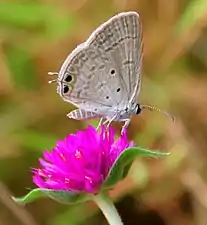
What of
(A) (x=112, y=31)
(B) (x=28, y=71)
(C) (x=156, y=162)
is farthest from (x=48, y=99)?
(A) (x=112, y=31)

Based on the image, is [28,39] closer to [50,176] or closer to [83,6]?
[83,6]

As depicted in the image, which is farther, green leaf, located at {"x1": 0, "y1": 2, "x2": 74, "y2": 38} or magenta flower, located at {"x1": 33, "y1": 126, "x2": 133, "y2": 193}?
green leaf, located at {"x1": 0, "y1": 2, "x2": 74, "y2": 38}

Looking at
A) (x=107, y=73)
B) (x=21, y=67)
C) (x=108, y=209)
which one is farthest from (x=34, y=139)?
(x=108, y=209)

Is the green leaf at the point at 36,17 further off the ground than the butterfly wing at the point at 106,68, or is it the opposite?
the butterfly wing at the point at 106,68

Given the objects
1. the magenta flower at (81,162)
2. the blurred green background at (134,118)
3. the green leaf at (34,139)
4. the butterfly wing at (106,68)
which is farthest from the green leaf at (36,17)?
the magenta flower at (81,162)

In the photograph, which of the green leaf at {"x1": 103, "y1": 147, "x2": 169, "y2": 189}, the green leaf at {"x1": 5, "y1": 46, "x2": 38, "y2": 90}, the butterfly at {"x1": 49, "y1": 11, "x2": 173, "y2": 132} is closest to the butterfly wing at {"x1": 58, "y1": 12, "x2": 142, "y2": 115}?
the butterfly at {"x1": 49, "y1": 11, "x2": 173, "y2": 132}

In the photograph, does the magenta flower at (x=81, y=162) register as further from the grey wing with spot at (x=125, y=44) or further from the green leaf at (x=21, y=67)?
the green leaf at (x=21, y=67)

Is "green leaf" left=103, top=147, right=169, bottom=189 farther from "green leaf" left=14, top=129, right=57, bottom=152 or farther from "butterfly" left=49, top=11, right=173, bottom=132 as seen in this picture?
"green leaf" left=14, top=129, right=57, bottom=152

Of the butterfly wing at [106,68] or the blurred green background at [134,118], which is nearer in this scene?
the butterfly wing at [106,68]
